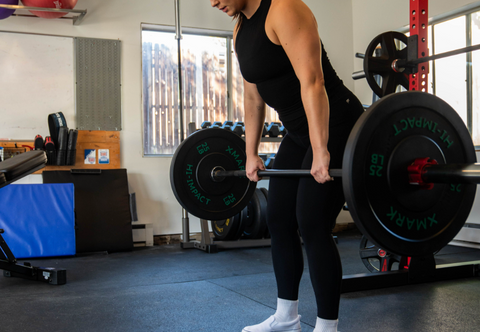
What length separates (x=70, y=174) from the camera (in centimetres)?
386

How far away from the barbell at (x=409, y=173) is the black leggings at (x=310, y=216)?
0.09 meters

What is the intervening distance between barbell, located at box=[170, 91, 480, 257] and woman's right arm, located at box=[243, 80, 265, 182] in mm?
320

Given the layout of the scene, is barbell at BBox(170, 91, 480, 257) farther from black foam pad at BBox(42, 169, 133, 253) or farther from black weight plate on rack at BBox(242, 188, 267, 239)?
black foam pad at BBox(42, 169, 133, 253)

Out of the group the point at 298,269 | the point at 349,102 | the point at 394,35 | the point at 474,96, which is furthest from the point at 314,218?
the point at 474,96

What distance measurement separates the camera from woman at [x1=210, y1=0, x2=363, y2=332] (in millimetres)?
1172

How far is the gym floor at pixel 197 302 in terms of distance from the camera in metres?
1.74

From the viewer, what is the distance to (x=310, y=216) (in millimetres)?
1222

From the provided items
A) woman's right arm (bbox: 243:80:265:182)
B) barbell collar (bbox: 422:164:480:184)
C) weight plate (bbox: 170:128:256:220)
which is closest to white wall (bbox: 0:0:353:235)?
weight plate (bbox: 170:128:256:220)

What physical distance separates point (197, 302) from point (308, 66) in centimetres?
138

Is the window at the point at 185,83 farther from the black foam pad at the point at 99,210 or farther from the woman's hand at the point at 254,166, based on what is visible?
the woman's hand at the point at 254,166

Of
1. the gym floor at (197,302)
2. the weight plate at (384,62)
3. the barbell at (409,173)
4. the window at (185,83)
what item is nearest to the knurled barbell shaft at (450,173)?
the barbell at (409,173)

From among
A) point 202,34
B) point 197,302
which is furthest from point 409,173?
point 202,34

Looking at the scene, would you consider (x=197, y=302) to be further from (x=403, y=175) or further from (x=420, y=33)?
(x=420, y=33)

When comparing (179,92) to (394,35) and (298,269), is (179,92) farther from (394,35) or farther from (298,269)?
(298,269)
